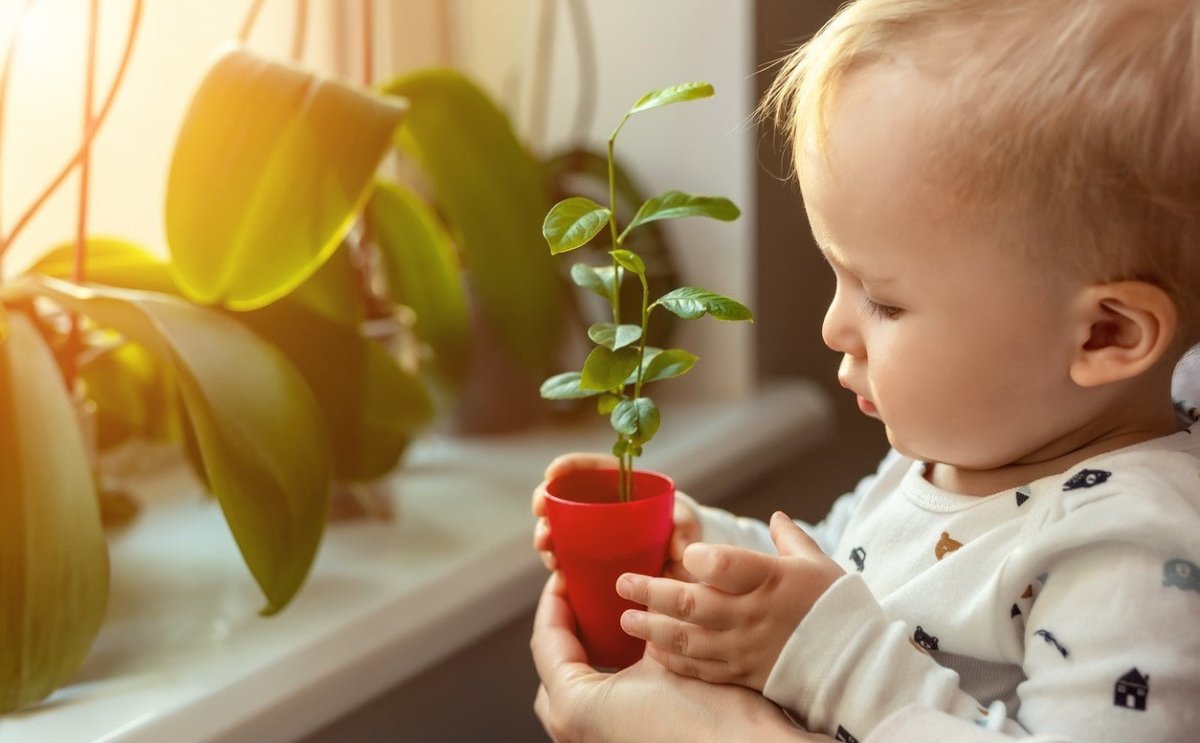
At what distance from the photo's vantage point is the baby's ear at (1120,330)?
1.90 ft

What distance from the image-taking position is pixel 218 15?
1.20 m

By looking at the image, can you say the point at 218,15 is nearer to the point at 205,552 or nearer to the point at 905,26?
the point at 205,552

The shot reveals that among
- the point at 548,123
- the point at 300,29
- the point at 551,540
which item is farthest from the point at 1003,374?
the point at 548,123

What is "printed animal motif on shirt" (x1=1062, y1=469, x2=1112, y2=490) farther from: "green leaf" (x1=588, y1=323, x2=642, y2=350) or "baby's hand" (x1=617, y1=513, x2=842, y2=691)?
"green leaf" (x1=588, y1=323, x2=642, y2=350)

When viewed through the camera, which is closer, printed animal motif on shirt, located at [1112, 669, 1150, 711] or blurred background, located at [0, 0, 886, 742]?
printed animal motif on shirt, located at [1112, 669, 1150, 711]

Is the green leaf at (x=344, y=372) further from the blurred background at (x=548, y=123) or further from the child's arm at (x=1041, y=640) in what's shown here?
the child's arm at (x=1041, y=640)

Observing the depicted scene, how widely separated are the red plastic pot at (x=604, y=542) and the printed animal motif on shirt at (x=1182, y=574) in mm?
248

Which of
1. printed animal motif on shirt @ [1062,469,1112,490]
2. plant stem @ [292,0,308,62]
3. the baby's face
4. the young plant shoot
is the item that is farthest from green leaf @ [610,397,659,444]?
plant stem @ [292,0,308,62]

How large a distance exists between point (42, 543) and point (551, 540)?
0.97 ft

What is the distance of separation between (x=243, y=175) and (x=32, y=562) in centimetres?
28

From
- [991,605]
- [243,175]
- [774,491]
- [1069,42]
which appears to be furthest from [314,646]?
[774,491]

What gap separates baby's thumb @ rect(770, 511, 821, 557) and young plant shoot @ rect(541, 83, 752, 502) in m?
0.08

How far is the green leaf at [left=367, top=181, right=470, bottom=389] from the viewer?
3.61ft

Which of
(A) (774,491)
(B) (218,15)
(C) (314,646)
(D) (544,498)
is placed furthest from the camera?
(A) (774,491)
